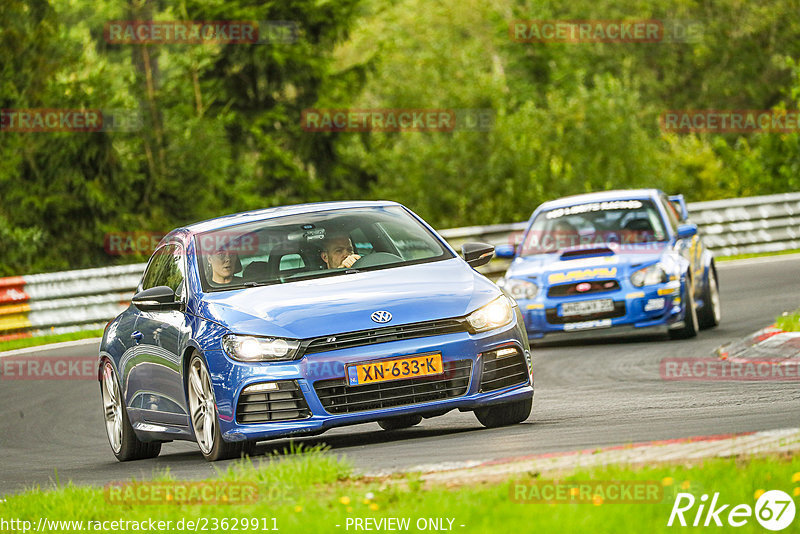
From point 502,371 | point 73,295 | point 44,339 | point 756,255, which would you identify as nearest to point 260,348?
point 502,371

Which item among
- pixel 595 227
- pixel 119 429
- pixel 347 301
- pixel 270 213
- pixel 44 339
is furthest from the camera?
pixel 44 339

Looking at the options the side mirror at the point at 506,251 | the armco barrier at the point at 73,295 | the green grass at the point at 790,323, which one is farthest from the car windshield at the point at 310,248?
the armco barrier at the point at 73,295

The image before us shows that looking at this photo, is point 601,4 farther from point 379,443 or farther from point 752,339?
point 379,443

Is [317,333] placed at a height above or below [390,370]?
above

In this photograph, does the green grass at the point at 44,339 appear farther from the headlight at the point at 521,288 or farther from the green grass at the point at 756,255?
the green grass at the point at 756,255

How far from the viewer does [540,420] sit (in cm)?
985

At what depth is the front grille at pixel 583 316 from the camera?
1605 centimetres

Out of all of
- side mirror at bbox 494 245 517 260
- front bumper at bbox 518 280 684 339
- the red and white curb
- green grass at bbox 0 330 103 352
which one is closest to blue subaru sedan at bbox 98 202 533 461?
the red and white curb

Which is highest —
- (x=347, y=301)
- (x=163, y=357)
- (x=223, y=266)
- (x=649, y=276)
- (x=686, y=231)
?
(x=223, y=266)

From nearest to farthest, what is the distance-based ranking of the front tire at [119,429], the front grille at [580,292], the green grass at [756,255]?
the front tire at [119,429]
the front grille at [580,292]
the green grass at [756,255]

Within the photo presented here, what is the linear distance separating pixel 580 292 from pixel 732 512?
35.4 ft

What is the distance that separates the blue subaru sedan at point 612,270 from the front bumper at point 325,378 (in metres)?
7.28

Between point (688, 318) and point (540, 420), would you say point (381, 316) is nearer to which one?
point (540, 420)

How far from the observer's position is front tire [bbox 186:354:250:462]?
9008mm
